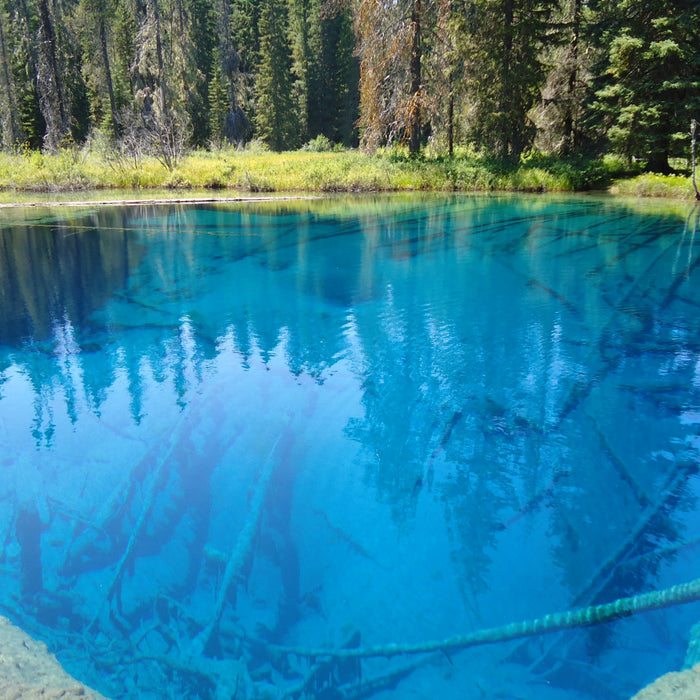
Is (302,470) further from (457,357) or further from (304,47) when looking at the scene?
(304,47)

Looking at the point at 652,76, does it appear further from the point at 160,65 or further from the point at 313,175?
the point at 160,65

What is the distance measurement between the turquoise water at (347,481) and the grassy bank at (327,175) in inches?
478

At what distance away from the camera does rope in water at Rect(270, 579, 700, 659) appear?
259 cm

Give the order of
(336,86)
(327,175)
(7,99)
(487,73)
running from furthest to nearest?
(336,86) → (7,99) → (487,73) → (327,175)

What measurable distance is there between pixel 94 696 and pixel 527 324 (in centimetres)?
566

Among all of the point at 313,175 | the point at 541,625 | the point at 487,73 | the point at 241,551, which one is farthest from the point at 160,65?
the point at 541,625

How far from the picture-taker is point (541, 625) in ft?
8.81

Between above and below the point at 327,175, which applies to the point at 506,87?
above

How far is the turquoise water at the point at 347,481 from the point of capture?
2.60 m

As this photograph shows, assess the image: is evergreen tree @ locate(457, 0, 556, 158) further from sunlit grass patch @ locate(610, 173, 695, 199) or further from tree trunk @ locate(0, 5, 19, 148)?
tree trunk @ locate(0, 5, 19, 148)

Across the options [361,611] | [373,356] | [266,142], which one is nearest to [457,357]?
[373,356]

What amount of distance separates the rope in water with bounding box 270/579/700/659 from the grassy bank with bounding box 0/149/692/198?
18475mm

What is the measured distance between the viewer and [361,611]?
2.83m

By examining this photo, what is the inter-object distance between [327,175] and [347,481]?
18.2m
